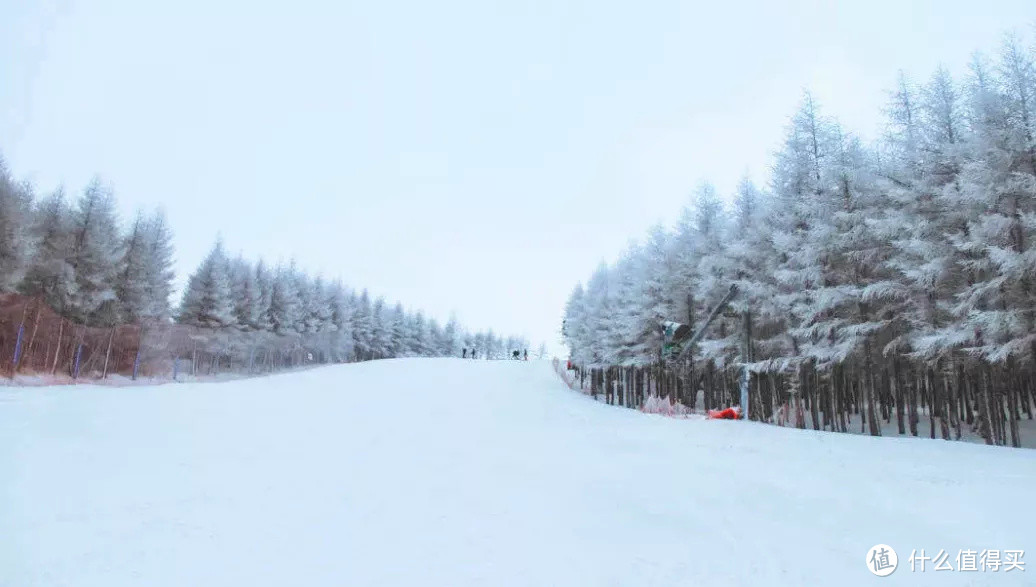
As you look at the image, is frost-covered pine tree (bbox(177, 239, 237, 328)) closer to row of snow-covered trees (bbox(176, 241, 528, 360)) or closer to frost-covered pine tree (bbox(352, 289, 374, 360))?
row of snow-covered trees (bbox(176, 241, 528, 360))

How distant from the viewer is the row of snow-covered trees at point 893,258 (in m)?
13.4

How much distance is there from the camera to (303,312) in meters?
58.7

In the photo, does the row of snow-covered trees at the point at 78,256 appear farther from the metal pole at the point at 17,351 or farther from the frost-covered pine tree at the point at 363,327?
the frost-covered pine tree at the point at 363,327

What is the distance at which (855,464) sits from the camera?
29.3 feet

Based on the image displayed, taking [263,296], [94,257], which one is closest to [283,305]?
[263,296]

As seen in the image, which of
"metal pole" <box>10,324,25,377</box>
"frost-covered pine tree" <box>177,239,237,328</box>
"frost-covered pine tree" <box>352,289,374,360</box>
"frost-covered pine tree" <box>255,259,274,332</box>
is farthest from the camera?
"frost-covered pine tree" <box>352,289,374,360</box>

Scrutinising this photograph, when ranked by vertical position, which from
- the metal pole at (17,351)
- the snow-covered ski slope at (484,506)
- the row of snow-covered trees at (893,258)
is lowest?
the snow-covered ski slope at (484,506)

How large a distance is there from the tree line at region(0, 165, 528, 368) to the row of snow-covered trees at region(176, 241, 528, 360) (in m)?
0.11

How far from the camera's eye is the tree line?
84.8ft

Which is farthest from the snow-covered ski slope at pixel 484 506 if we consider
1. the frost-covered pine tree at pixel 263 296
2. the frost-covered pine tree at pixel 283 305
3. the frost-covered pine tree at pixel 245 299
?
the frost-covered pine tree at pixel 283 305

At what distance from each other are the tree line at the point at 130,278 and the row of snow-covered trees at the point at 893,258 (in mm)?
31424

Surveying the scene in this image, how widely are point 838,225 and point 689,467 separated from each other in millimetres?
14137

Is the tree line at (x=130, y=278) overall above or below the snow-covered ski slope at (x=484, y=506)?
above

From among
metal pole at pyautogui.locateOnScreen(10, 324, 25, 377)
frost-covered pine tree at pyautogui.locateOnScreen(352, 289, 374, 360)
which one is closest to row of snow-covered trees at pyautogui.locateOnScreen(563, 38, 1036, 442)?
metal pole at pyautogui.locateOnScreen(10, 324, 25, 377)
